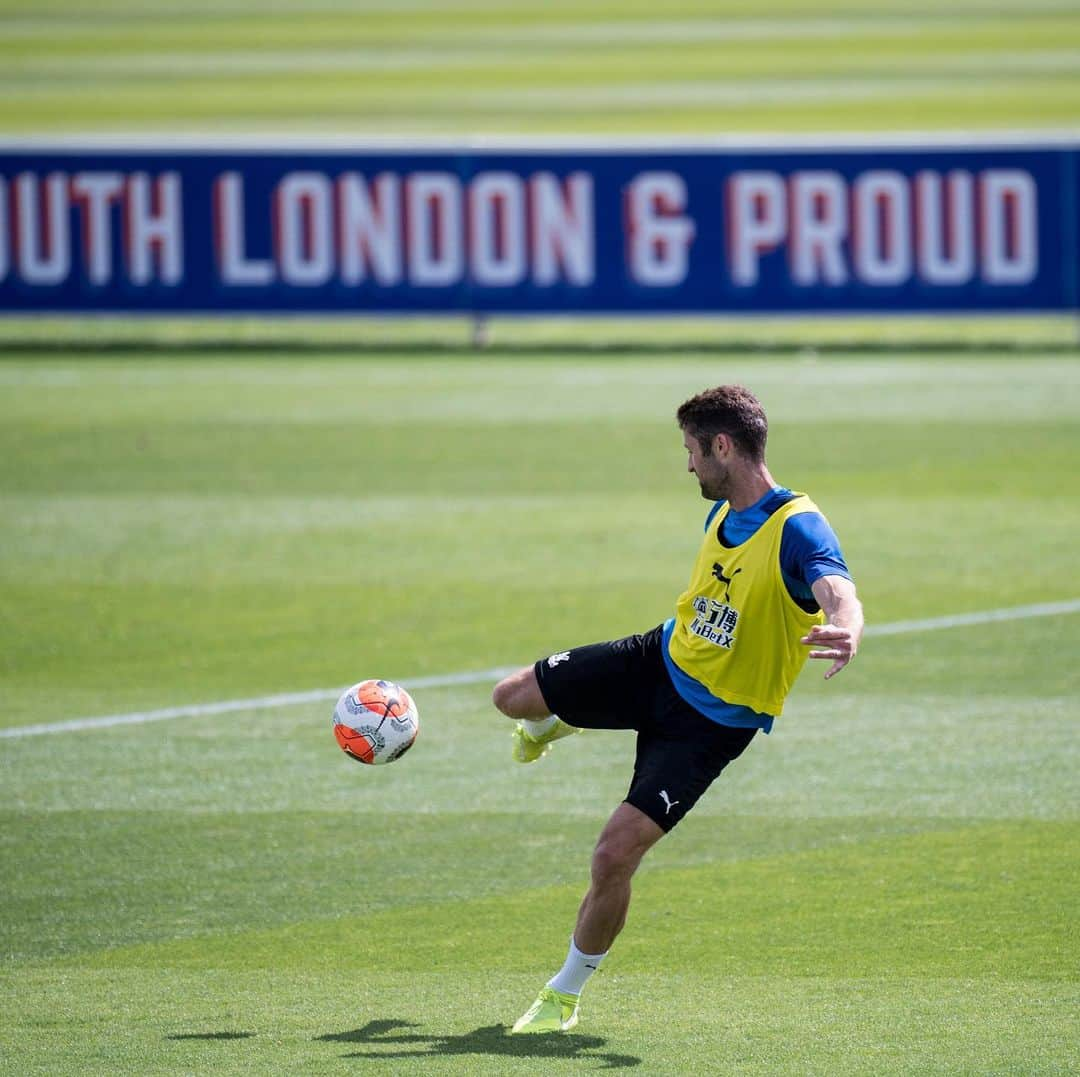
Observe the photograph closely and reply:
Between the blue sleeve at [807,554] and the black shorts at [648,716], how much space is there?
564mm

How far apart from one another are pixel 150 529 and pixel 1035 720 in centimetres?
759

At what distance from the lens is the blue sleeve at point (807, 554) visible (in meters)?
6.57

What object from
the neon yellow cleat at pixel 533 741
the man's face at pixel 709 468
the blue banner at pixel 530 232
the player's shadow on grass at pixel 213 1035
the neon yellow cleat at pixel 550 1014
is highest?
the blue banner at pixel 530 232

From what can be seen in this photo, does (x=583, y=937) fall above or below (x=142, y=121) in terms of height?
below

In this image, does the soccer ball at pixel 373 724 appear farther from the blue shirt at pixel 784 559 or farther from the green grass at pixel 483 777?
the blue shirt at pixel 784 559

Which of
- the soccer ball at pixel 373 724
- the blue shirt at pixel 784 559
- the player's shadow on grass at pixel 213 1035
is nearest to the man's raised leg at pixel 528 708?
the soccer ball at pixel 373 724

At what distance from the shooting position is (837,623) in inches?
245

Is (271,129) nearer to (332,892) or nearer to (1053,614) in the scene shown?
(1053,614)

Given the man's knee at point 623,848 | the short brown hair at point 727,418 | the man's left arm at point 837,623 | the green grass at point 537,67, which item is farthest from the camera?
the green grass at point 537,67

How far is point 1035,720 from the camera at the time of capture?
1056 centimetres

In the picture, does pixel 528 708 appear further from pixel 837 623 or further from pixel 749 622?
pixel 837 623

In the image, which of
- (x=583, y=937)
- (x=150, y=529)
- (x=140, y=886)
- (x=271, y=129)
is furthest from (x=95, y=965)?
(x=271, y=129)

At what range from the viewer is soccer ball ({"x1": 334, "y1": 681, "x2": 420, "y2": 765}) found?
24.5ft

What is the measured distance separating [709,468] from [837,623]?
0.85m
